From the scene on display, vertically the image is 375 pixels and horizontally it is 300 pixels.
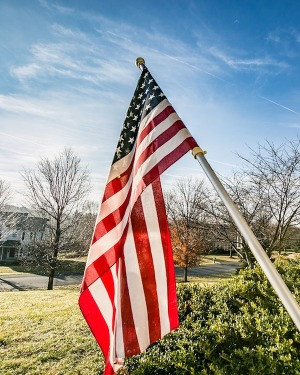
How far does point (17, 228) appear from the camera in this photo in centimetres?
3828

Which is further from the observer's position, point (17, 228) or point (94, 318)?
point (17, 228)

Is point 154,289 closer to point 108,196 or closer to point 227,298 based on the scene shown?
point 108,196

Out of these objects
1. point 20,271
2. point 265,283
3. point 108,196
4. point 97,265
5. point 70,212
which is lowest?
point 20,271

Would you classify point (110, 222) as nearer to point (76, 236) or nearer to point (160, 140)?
point (160, 140)

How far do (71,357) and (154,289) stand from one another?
11.4ft

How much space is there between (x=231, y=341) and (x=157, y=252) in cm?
197

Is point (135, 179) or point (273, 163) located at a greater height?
point (273, 163)

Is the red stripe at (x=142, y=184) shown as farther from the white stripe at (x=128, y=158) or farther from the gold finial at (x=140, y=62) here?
the gold finial at (x=140, y=62)

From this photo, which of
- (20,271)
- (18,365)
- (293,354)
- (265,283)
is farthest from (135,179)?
(20,271)

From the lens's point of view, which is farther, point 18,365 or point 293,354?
point 18,365

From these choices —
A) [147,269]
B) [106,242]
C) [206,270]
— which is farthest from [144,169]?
[206,270]

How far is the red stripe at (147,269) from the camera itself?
2684 mm

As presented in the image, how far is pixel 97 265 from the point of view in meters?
2.61

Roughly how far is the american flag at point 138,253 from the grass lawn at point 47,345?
7.83ft
